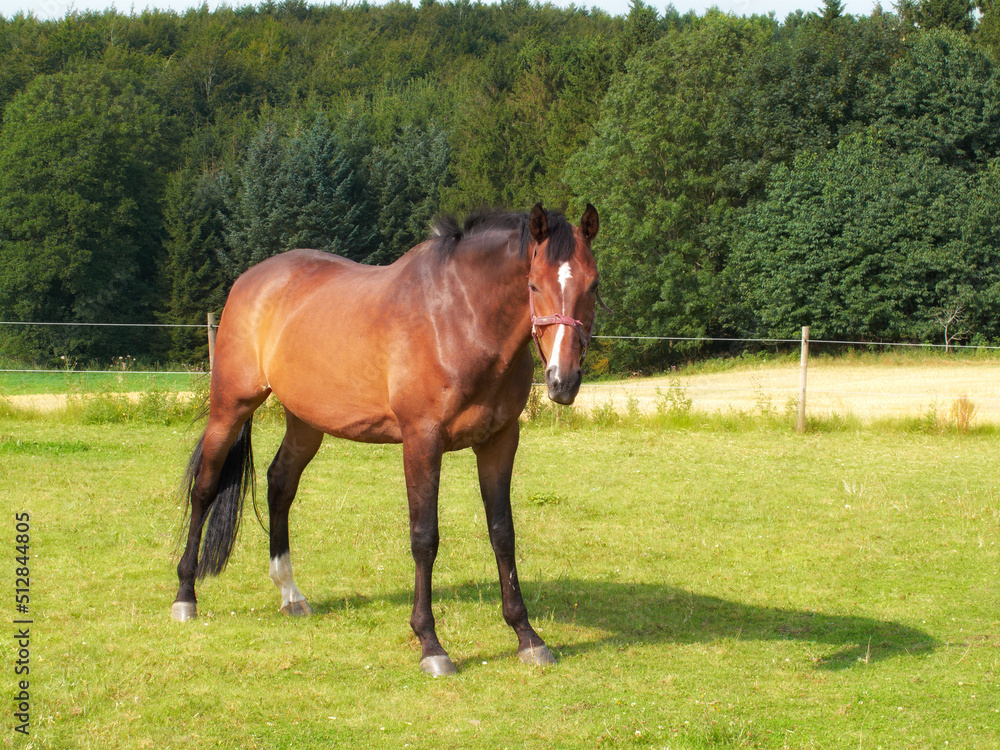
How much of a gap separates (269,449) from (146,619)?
5800mm

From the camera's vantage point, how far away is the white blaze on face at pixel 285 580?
5.29m

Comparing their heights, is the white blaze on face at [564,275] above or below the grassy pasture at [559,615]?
above

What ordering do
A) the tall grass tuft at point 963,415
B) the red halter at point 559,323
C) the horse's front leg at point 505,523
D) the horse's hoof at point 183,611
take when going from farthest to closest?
the tall grass tuft at point 963,415, the horse's hoof at point 183,611, the horse's front leg at point 505,523, the red halter at point 559,323

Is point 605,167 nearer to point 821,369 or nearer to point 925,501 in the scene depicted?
point 821,369

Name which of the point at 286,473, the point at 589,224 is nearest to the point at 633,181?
the point at 286,473

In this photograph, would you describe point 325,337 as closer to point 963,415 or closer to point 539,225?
point 539,225

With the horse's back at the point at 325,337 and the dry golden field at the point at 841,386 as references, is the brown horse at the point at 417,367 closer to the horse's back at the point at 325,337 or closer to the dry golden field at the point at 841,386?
the horse's back at the point at 325,337

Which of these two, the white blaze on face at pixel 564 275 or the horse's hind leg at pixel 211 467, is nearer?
the white blaze on face at pixel 564 275

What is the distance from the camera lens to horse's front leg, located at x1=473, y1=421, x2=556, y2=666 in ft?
14.9

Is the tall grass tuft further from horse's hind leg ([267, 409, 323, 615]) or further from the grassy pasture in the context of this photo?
horse's hind leg ([267, 409, 323, 615])

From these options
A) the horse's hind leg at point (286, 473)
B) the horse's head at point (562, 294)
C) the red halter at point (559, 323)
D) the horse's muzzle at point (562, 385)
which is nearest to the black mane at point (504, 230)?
the horse's head at point (562, 294)

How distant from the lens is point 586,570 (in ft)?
20.5

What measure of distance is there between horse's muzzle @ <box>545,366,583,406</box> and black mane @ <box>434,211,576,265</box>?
0.53 metres

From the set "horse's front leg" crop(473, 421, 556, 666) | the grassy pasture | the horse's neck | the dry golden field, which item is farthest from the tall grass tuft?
the horse's neck
